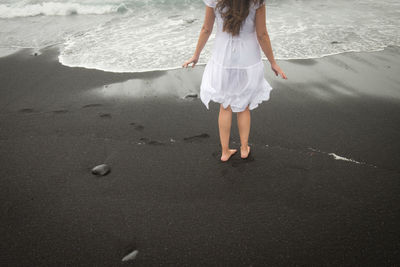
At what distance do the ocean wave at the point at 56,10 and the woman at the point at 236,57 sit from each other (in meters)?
8.31

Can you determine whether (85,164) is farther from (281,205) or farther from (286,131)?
(286,131)

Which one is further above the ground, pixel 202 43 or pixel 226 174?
pixel 202 43

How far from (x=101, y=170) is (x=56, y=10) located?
30.3 ft

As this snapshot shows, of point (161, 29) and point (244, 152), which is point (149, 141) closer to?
point (244, 152)

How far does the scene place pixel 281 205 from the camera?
6.77 ft

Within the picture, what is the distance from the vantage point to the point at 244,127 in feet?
8.13

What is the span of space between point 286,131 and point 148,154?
5.38ft

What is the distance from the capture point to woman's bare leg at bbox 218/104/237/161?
7.79 ft

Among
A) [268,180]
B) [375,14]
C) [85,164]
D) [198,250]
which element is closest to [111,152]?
[85,164]

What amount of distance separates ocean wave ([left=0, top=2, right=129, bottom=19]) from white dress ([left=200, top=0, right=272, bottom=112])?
27.3ft

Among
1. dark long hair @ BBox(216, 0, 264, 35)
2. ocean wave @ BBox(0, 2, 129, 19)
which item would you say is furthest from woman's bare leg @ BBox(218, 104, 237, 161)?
ocean wave @ BBox(0, 2, 129, 19)

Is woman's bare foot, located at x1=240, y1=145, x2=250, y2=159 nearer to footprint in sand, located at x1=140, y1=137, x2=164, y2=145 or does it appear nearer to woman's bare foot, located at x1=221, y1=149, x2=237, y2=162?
woman's bare foot, located at x1=221, y1=149, x2=237, y2=162

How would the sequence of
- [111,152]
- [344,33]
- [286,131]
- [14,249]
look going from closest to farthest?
[14,249]
[111,152]
[286,131]
[344,33]

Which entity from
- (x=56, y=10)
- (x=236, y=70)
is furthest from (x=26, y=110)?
(x=56, y=10)
